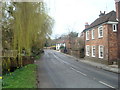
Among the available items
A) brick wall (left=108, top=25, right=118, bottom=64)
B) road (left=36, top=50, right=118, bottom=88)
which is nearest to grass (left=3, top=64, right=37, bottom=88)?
road (left=36, top=50, right=118, bottom=88)

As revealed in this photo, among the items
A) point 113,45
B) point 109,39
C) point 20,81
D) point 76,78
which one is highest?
point 109,39

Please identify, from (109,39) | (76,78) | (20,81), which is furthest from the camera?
(109,39)

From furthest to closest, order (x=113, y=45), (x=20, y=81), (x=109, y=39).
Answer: (x=113, y=45), (x=109, y=39), (x=20, y=81)

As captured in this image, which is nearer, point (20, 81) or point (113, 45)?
point (20, 81)

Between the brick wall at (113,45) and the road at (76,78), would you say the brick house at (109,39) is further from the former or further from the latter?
the road at (76,78)

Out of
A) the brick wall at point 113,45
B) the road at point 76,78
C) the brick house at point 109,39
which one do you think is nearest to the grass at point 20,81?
the road at point 76,78

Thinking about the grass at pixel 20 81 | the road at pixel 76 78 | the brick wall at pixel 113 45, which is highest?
the brick wall at pixel 113 45

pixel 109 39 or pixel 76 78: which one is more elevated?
pixel 109 39

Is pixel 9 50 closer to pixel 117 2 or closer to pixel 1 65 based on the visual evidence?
pixel 1 65

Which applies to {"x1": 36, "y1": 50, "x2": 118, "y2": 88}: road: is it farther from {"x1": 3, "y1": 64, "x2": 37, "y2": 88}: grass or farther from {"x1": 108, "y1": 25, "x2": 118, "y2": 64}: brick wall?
{"x1": 108, "y1": 25, "x2": 118, "y2": 64}: brick wall

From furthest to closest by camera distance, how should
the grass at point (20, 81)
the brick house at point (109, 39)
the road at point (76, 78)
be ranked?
the brick house at point (109, 39), the road at point (76, 78), the grass at point (20, 81)

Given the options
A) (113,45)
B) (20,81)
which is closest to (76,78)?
(20,81)

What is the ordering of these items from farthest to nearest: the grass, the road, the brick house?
1. the brick house
2. the road
3. the grass

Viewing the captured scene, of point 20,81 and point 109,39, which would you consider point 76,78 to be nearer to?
point 20,81
